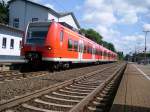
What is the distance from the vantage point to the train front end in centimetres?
2044

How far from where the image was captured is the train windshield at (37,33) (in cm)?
2078

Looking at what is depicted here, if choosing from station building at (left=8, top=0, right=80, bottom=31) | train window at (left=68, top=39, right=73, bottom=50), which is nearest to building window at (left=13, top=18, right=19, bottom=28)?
station building at (left=8, top=0, right=80, bottom=31)

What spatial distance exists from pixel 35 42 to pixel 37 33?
0.66 meters

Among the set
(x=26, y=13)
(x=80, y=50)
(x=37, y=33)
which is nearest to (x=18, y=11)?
(x=26, y=13)

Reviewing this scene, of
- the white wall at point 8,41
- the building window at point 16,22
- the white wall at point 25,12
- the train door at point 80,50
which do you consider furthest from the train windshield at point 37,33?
the building window at point 16,22

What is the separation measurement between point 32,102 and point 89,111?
158 centimetres

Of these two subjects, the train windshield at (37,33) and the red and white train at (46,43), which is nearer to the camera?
the red and white train at (46,43)

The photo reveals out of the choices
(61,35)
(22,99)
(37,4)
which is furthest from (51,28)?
(37,4)

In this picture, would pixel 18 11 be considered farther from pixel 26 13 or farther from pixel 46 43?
pixel 46 43

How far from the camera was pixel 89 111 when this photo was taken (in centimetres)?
809

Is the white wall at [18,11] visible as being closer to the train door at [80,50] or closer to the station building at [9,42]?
the station building at [9,42]

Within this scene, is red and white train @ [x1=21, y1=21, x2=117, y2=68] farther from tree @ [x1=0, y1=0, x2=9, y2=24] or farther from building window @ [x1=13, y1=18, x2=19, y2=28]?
tree @ [x1=0, y1=0, x2=9, y2=24]

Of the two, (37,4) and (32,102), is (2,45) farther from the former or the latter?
(32,102)

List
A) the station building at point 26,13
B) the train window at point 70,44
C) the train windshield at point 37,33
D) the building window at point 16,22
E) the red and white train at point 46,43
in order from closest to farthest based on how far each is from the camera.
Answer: the red and white train at point 46,43 → the train windshield at point 37,33 → the train window at point 70,44 → the station building at point 26,13 → the building window at point 16,22
